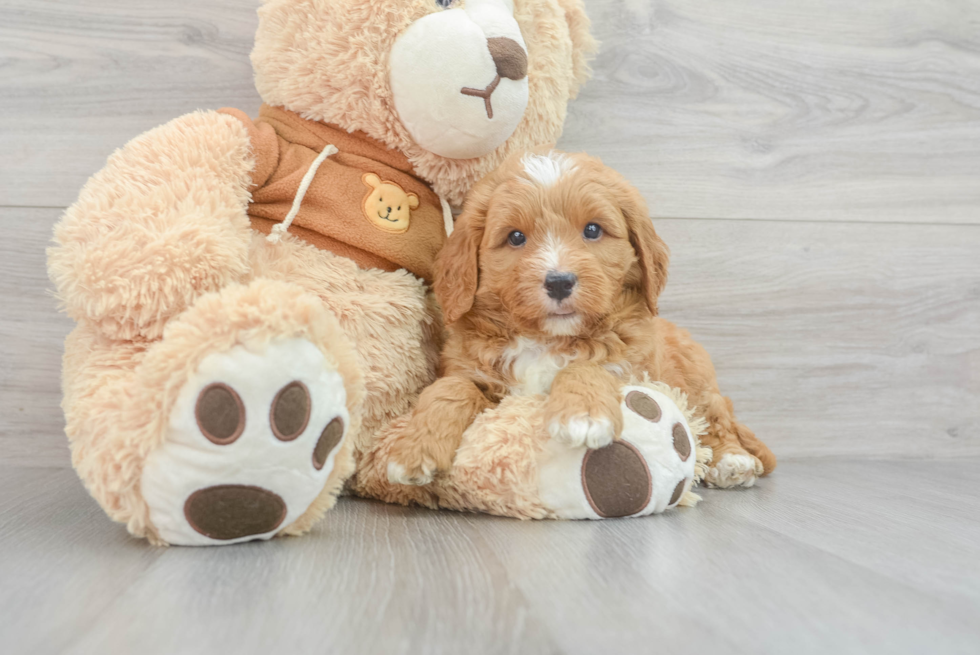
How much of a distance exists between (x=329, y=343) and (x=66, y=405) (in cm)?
51

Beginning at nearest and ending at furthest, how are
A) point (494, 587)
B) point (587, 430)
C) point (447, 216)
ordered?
point (494, 587) → point (587, 430) → point (447, 216)

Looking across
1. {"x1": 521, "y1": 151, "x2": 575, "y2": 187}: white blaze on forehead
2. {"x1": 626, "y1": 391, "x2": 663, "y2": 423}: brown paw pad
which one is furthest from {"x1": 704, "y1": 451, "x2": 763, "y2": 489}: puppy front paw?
{"x1": 521, "y1": 151, "x2": 575, "y2": 187}: white blaze on forehead

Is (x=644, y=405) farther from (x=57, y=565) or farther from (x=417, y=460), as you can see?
(x=57, y=565)

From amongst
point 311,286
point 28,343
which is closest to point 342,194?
point 311,286

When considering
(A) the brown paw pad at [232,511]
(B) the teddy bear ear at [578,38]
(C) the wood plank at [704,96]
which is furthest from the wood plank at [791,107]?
(A) the brown paw pad at [232,511]

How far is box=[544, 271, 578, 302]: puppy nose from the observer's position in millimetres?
1220

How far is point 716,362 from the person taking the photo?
78.5 inches

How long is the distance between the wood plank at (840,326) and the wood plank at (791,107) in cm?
8

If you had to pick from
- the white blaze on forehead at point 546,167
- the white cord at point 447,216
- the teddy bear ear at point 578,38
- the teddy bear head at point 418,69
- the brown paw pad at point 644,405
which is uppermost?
the teddy bear ear at point 578,38

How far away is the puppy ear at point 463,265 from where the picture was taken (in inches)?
52.8

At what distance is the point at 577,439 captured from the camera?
1.14 m

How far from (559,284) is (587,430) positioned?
0.25 meters

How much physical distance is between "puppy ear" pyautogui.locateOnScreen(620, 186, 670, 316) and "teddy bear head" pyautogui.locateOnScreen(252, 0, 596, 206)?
0.96ft

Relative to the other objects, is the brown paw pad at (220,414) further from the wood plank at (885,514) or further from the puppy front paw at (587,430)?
the wood plank at (885,514)
